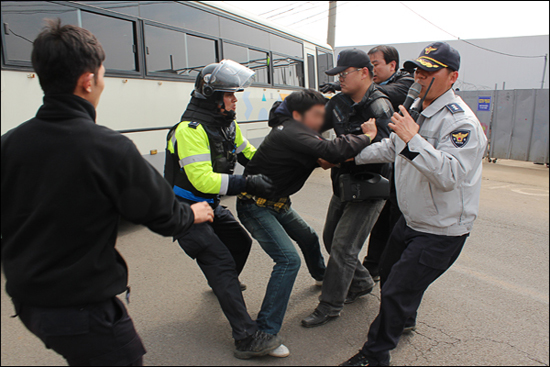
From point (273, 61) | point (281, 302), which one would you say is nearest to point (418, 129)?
point (281, 302)

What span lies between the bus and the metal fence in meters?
6.63

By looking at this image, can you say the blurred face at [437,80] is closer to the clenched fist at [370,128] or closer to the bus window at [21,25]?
the clenched fist at [370,128]

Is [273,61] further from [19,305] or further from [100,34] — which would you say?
[19,305]

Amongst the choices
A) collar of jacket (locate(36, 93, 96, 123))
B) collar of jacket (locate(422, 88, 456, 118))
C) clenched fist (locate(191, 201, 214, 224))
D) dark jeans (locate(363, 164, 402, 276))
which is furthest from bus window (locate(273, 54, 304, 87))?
collar of jacket (locate(36, 93, 96, 123))

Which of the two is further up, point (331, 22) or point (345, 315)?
point (331, 22)

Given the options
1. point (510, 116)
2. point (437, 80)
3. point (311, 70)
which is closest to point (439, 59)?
point (437, 80)

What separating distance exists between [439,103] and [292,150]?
36.3 inches

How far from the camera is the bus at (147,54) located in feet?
14.0

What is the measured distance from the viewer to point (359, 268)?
10.5ft

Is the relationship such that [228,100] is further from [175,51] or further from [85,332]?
[175,51]

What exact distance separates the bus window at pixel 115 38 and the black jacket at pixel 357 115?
3557 mm

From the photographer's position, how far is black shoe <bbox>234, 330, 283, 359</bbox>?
2.46 meters

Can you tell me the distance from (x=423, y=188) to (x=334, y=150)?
0.61 meters

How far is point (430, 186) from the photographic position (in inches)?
83.0
